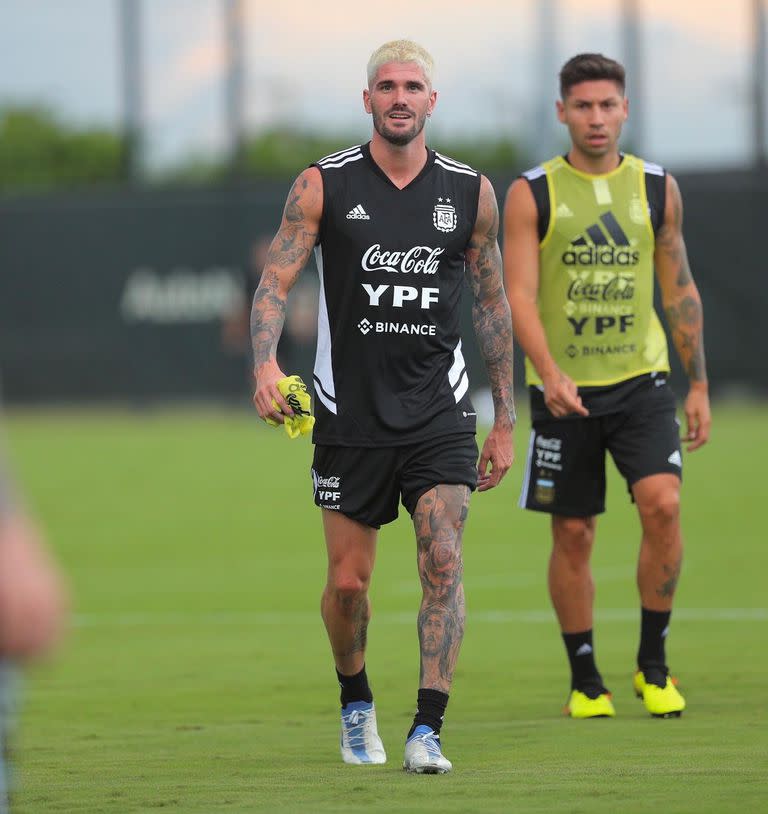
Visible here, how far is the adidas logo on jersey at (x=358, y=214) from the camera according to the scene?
622 centimetres

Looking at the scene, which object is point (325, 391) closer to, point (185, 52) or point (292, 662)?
point (292, 662)

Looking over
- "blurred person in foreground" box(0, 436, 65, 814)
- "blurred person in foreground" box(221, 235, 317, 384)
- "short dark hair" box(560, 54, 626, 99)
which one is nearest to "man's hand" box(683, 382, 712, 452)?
"short dark hair" box(560, 54, 626, 99)

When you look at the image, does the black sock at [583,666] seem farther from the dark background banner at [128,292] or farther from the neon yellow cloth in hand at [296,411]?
the dark background banner at [128,292]

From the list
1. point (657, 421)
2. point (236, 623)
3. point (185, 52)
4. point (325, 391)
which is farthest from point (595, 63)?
point (185, 52)

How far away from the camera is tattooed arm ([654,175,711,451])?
24.3 ft

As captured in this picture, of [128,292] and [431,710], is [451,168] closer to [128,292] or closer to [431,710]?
[431,710]

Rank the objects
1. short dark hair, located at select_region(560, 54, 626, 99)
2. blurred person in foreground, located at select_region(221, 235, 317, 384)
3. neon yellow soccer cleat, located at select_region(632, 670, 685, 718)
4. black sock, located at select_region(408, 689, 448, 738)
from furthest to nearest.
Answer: blurred person in foreground, located at select_region(221, 235, 317, 384) → short dark hair, located at select_region(560, 54, 626, 99) → neon yellow soccer cleat, located at select_region(632, 670, 685, 718) → black sock, located at select_region(408, 689, 448, 738)

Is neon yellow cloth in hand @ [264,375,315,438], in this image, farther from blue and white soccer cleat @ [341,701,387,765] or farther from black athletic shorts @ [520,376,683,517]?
black athletic shorts @ [520,376,683,517]

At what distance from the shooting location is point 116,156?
110 ft

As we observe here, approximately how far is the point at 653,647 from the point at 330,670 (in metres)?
1.87

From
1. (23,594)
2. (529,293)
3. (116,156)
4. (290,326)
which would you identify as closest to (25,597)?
(23,594)

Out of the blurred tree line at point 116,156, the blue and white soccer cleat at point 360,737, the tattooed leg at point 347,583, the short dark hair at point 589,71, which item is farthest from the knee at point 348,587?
the blurred tree line at point 116,156

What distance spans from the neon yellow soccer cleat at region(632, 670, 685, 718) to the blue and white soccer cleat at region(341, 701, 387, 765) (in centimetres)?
124

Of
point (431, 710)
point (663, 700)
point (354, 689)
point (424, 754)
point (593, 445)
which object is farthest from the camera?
point (593, 445)
